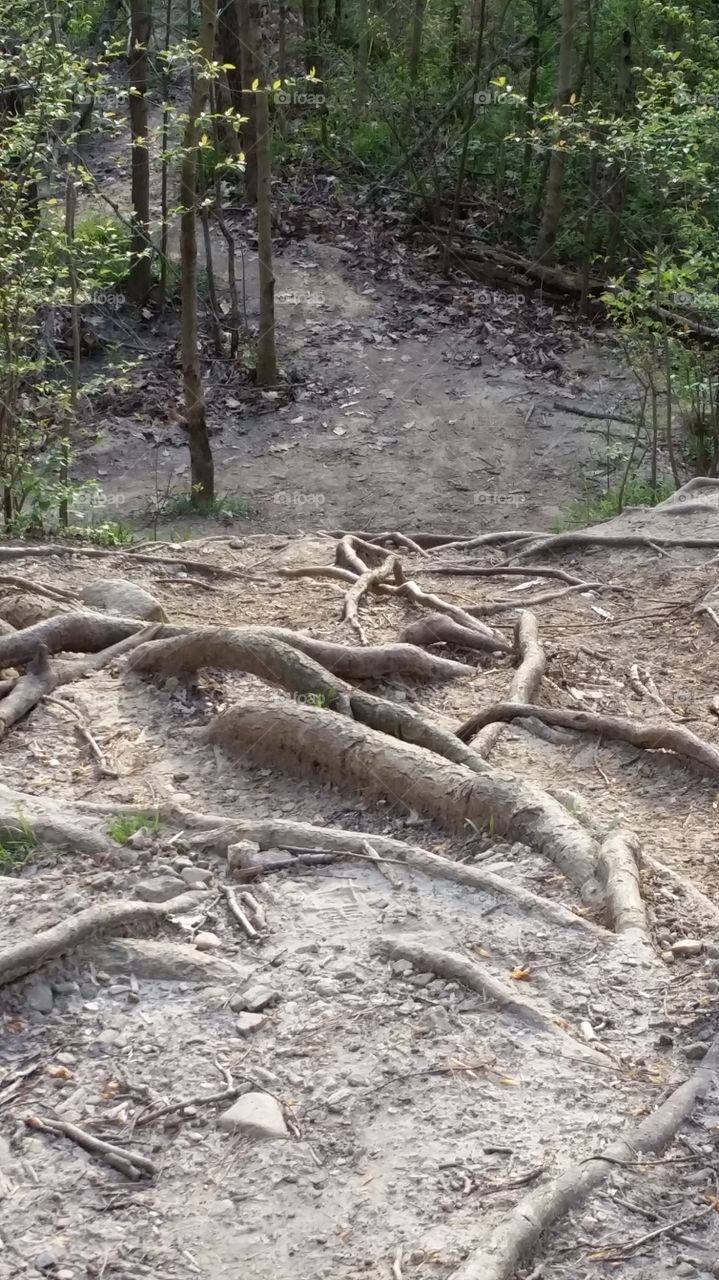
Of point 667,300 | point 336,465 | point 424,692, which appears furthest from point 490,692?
point 336,465

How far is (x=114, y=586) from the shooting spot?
7.09 meters

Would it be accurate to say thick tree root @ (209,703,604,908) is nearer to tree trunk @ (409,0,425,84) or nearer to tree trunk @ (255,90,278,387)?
tree trunk @ (255,90,278,387)

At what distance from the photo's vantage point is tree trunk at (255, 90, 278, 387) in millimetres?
16031

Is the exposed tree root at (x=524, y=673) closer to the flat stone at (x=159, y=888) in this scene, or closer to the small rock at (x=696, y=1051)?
the flat stone at (x=159, y=888)

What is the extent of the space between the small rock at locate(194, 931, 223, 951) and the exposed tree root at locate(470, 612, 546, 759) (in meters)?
1.79

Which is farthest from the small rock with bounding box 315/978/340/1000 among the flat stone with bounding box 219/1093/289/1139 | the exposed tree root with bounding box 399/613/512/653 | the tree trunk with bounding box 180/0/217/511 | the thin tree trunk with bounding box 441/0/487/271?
the thin tree trunk with bounding box 441/0/487/271

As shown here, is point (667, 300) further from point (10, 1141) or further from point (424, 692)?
point (10, 1141)

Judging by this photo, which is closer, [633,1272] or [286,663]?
[633,1272]

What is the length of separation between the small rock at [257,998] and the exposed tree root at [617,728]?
240 centimetres

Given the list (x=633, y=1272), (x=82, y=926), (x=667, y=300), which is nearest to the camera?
(x=633, y=1272)

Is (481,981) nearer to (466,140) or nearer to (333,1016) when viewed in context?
(333,1016)

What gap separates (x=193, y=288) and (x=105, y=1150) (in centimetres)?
1130

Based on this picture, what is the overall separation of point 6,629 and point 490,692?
238cm

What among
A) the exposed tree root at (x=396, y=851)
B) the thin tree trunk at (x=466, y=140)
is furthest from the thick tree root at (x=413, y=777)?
the thin tree trunk at (x=466, y=140)
